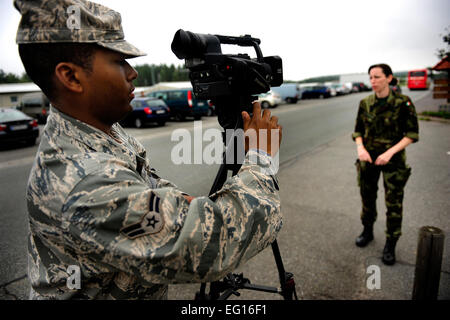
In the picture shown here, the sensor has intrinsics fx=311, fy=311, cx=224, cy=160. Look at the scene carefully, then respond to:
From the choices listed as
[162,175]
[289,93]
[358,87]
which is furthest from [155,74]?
[162,175]

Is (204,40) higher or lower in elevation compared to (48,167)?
higher

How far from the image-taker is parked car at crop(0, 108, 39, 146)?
10109 millimetres

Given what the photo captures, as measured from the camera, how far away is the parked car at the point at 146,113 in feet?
46.7

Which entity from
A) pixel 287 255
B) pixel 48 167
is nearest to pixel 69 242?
pixel 48 167

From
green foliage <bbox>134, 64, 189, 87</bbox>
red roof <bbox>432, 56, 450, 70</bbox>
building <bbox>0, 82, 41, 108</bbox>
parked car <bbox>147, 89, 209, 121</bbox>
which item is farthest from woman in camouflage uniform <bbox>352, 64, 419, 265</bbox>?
green foliage <bbox>134, 64, 189, 87</bbox>

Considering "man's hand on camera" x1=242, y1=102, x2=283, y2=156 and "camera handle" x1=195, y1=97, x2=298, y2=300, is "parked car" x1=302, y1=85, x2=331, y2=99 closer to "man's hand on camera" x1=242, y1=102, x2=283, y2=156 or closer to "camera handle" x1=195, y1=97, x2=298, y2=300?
"camera handle" x1=195, y1=97, x2=298, y2=300

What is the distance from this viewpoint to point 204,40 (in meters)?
1.20

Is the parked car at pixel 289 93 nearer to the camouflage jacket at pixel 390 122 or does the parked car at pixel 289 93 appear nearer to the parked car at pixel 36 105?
the parked car at pixel 36 105

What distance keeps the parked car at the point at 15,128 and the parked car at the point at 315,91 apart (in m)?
28.9

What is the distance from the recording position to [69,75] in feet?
2.93

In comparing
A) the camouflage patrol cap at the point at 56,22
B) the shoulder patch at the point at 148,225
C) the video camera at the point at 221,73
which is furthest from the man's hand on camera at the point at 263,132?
the camouflage patrol cap at the point at 56,22

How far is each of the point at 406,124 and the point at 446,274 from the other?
4.49 ft

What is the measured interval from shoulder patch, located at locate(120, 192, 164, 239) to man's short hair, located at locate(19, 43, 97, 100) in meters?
0.46
